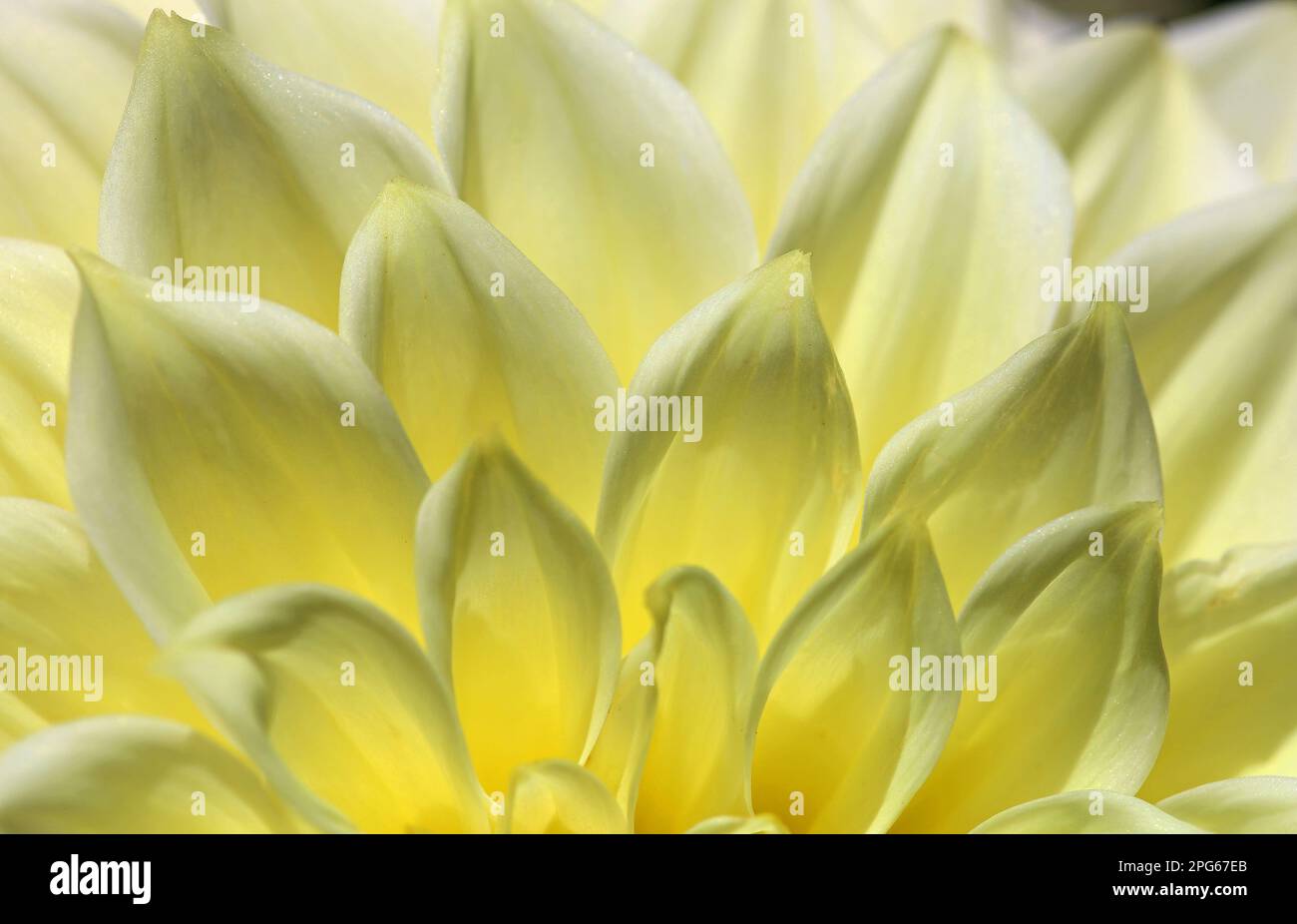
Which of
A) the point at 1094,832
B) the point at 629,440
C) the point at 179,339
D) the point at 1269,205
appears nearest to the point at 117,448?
the point at 179,339

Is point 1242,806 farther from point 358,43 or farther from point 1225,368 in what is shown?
point 358,43

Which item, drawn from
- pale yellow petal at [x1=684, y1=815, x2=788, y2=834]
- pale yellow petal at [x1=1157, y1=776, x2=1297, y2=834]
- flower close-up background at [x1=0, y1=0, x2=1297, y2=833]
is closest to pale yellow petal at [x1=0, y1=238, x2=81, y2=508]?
flower close-up background at [x1=0, y1=0, x2=1297, y2=833]

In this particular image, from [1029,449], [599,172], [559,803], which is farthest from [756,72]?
[559,803]

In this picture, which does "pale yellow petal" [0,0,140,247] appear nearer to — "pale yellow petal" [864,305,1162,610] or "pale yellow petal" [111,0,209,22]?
"pale yellow petal" [111,0,209,22]

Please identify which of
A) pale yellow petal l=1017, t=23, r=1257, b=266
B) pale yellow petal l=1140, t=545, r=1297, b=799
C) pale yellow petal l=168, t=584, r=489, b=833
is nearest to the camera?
pale yellow petal l=168, t=584, r=489, b=833

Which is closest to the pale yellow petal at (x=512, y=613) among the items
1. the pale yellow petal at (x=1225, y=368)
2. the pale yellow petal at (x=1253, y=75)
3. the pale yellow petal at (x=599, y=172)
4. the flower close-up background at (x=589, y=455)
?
A: the flower close-up background at (x=589, y=455)

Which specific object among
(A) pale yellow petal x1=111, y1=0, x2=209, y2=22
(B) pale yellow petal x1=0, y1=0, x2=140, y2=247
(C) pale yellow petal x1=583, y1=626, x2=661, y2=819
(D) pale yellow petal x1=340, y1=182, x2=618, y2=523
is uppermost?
(A) pale yellow petal x1=111, y1=0, x2=209, y2=22

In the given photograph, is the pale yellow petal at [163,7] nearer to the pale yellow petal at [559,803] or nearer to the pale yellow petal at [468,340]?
the pale yellow petal at [468,340]

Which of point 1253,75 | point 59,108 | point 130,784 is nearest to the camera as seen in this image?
point 130,784
